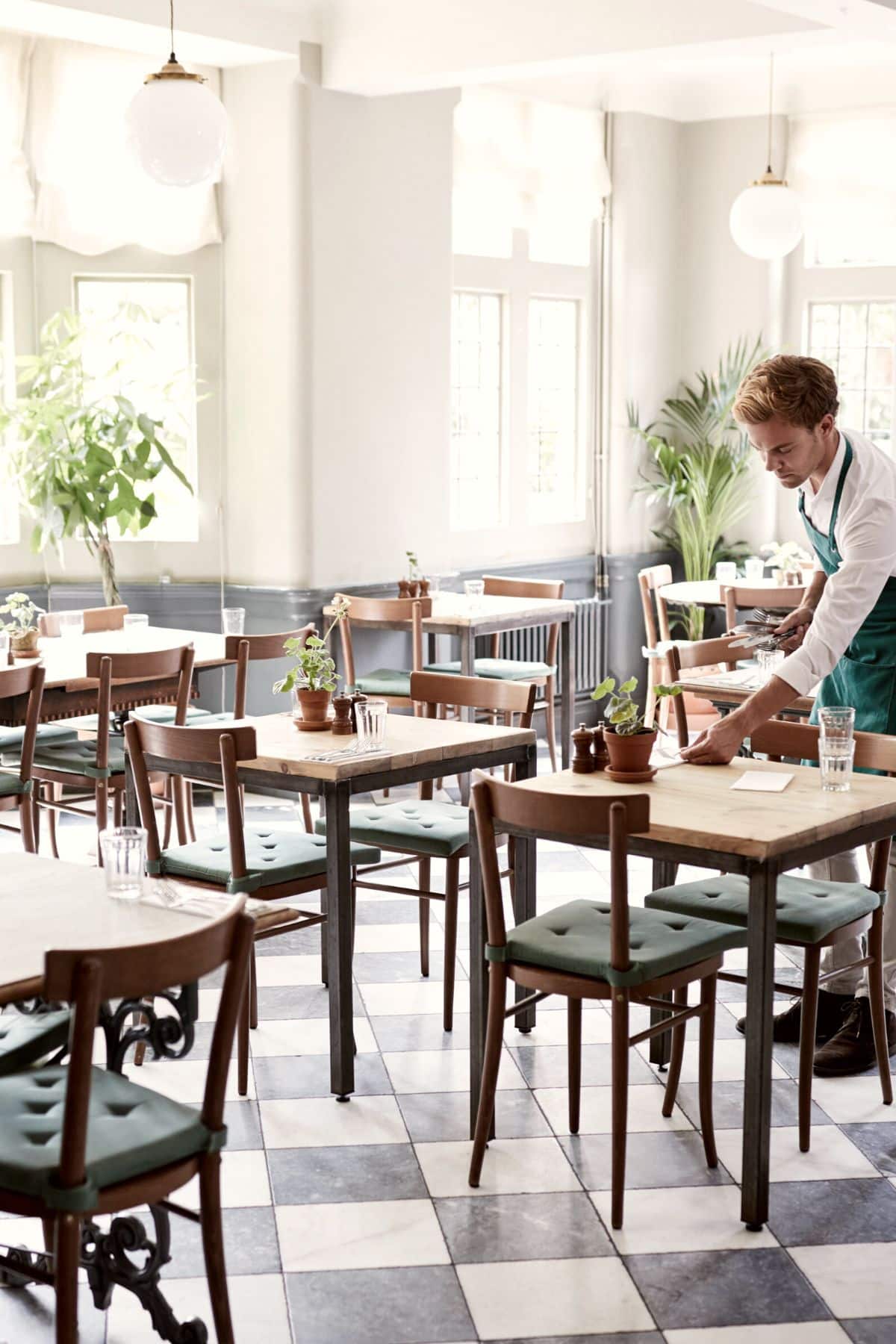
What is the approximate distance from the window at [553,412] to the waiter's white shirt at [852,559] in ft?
15.9

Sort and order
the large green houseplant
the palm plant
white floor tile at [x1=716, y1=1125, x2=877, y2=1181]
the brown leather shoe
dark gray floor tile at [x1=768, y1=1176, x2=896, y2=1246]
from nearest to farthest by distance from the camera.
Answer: dark gray floor tile at [x1=768, y1=1176, x2=896, y2=1246]
white floor tile at [x1=716, y1=1125, x2=877, y2=1181]
the brown leather shoe
the large green houseplant
the palm plant

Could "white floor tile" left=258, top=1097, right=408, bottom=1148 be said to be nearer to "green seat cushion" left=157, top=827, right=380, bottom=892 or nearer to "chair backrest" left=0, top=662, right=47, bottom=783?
"green seat cushion" left=157, top=827, right=380, bottom=892

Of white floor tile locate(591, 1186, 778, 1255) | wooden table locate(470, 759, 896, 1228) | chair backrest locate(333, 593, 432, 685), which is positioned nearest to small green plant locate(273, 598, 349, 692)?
wooden table locate(470, 759, 896, 1228)

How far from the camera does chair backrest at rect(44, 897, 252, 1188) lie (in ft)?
7.39

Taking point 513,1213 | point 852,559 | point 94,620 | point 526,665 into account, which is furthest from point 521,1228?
point 526,665

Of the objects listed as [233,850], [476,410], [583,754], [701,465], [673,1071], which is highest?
[476,410]

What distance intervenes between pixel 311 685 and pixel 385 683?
2724mm

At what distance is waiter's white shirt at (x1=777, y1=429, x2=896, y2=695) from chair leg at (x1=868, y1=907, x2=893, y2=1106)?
576 millimetres

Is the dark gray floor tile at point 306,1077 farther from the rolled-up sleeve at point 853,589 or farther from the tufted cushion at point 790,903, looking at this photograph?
the rolled-up sleeve at point 853,589

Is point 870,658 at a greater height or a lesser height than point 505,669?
greater

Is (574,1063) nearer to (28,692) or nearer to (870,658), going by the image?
(870,658)

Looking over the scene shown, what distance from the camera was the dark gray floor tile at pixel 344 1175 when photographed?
11.3 feet

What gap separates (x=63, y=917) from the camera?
2.75m

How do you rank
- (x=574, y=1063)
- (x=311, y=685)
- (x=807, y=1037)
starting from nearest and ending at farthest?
(x=807, y=1037), (x=574, y=1063), (x=311, y=685)
